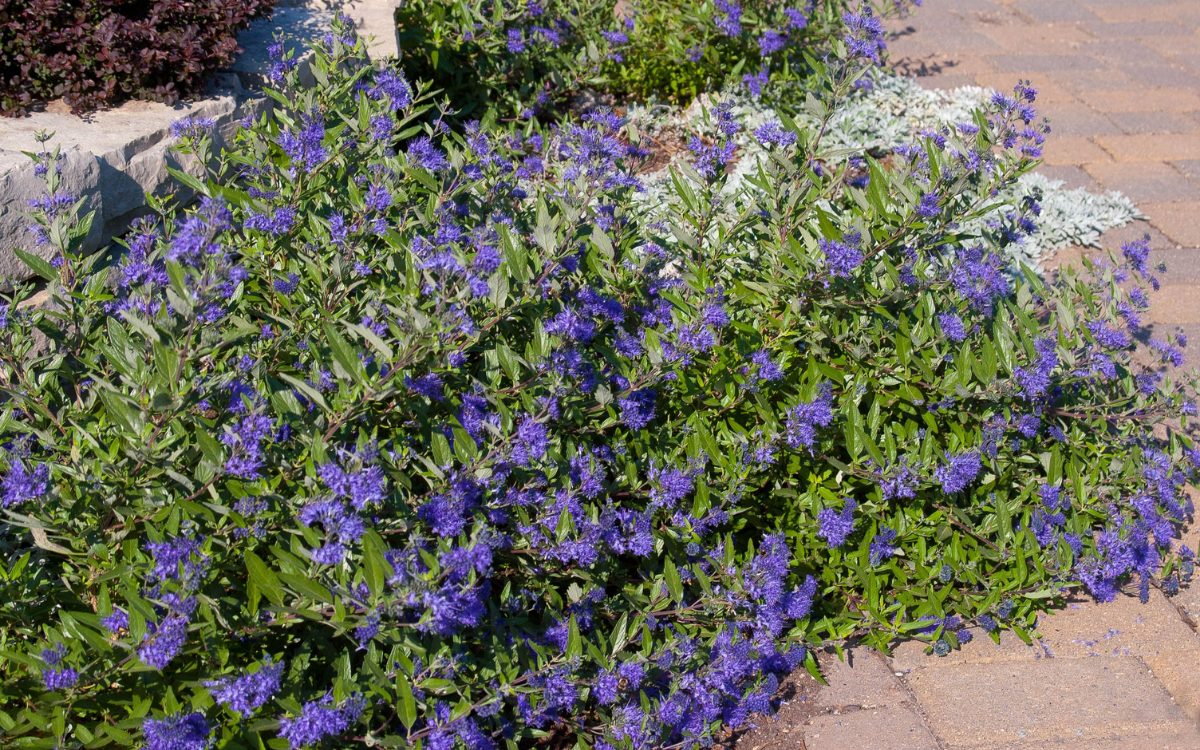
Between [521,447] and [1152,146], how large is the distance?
526cm

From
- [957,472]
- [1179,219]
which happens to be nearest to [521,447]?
[957,472]

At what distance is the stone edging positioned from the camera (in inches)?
113

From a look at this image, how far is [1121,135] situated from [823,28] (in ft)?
6.98

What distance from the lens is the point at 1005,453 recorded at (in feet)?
9.41

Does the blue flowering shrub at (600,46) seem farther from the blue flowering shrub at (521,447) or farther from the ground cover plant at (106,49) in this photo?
the blue flowering shrub at (521,447)

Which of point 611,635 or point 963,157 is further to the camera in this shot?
point 963,157

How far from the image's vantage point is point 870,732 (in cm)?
249

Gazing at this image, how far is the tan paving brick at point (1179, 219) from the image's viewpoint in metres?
4.76

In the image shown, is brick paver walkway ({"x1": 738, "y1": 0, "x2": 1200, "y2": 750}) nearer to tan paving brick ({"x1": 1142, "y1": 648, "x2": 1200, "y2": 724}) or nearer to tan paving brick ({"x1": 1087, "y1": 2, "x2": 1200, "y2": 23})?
tan paving brick ({"x1": 1142, "y1": 648, "x2": 1200, "y2": 724})

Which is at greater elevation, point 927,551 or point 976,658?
point 927,551

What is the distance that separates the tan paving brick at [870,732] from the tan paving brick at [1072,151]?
3974 millimetres

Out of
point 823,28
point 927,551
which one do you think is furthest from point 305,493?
point 823,28

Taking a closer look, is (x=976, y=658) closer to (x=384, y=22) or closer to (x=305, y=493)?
(x=305, y=493)

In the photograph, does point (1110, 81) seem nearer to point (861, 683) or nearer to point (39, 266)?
point (861, 683)
